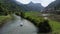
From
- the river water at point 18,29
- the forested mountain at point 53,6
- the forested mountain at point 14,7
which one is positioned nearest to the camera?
the river water at point 18,29

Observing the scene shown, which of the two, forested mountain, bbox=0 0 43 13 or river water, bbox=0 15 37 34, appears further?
forested mountain, bbox=0 0 43 13

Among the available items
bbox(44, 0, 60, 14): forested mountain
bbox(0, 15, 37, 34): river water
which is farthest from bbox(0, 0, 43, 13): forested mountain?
bbox(0, 15, 37, 34): river water

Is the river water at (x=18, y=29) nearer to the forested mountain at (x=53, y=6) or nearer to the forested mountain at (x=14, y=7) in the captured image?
the forested mountain at (x=53, y=6)

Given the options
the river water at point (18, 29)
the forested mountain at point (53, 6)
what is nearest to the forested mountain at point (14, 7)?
the forested mountain at point (53, 6)

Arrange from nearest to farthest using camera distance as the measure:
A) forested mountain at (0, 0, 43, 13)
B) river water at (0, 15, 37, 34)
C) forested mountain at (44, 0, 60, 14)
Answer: river water at (0, 15, 37, 34) → forested mountain at (44, 0, 60, 14) → forested mountain at (0, 0, 43, 13)

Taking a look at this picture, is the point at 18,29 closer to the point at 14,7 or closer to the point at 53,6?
the point at 53,6

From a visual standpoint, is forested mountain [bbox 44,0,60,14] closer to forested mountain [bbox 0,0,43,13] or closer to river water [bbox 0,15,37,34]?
forested mountain [bbox 0,0,43,13]

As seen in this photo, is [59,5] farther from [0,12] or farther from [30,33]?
[30,33]

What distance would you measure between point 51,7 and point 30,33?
45531 mm

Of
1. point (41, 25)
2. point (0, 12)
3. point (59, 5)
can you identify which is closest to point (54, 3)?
point (59, 5)

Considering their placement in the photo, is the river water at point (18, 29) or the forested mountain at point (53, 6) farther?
A: the forested mountain at point (53, 6)

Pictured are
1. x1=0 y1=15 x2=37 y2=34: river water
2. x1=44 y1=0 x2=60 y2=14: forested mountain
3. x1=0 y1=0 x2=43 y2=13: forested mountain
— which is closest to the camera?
x1=0 y1=15 x2=37 y2=34: river water

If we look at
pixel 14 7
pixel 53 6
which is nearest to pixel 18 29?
pixel 53 6

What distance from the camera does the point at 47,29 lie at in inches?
1102
